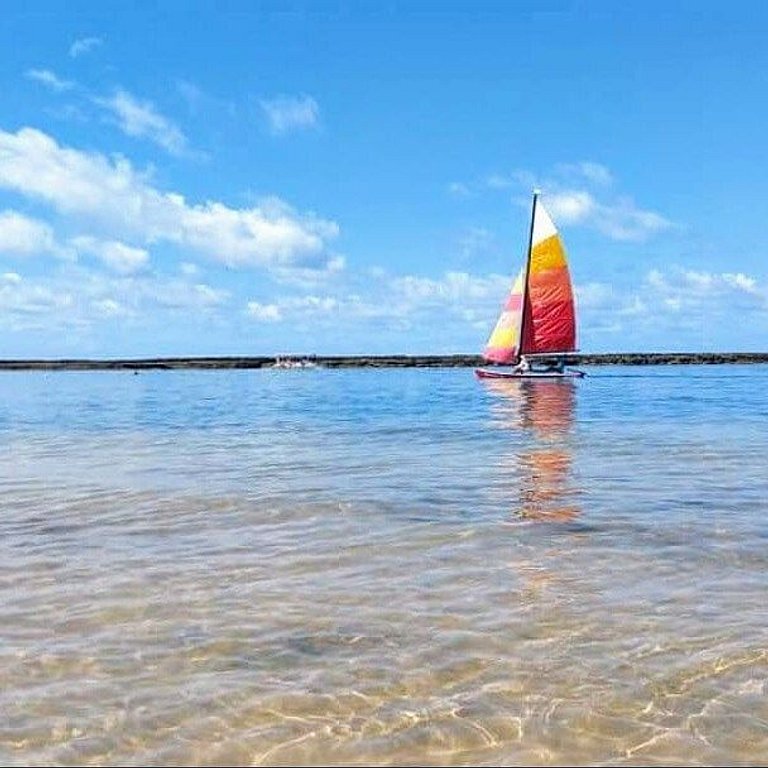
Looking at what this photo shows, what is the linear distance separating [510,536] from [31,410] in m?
39.1

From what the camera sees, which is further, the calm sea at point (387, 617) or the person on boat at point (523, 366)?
the person on boat at point (523, 366)

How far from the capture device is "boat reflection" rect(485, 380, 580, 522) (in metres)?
13.0

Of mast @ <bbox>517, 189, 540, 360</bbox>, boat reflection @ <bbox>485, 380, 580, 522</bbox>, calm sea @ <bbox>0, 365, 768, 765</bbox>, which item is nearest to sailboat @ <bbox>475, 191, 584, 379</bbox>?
mast @ <bbox>517, 189, 540, 360</bbox>

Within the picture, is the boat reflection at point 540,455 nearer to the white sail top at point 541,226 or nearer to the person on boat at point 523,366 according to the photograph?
the person on boat at point 523,366

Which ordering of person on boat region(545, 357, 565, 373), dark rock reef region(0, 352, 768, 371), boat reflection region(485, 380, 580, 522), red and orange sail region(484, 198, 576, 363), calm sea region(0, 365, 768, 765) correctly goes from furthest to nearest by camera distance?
dark rock reef region(0, 352, 768, 371) → person on boat region(545, 357, 565, 373) → red and orange sail region(484, 198, 576, 363) → boat reflection region(485, 380, 580, 522) → calm sea region(0, 365, 768, 765)

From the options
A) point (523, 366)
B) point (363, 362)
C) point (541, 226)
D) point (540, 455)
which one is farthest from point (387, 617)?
point (363, 362)

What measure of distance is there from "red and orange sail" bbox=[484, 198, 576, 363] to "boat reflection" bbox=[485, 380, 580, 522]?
1636cm

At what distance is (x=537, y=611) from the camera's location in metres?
7.58

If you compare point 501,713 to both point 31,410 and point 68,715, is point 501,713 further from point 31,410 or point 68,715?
point 31,410

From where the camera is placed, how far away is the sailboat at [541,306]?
2474 inches

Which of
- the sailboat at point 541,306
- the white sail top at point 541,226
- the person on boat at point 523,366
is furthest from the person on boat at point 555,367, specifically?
the white sail top at point 541,226

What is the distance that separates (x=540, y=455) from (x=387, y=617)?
44.2 ft

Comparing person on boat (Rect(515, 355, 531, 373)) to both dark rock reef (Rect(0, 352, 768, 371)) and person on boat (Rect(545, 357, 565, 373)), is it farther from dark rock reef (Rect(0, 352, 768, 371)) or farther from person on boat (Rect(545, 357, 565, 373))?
dark rock reef (Rect(0, 352, 768, 371))

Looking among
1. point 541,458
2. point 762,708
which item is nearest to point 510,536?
point 762,708
